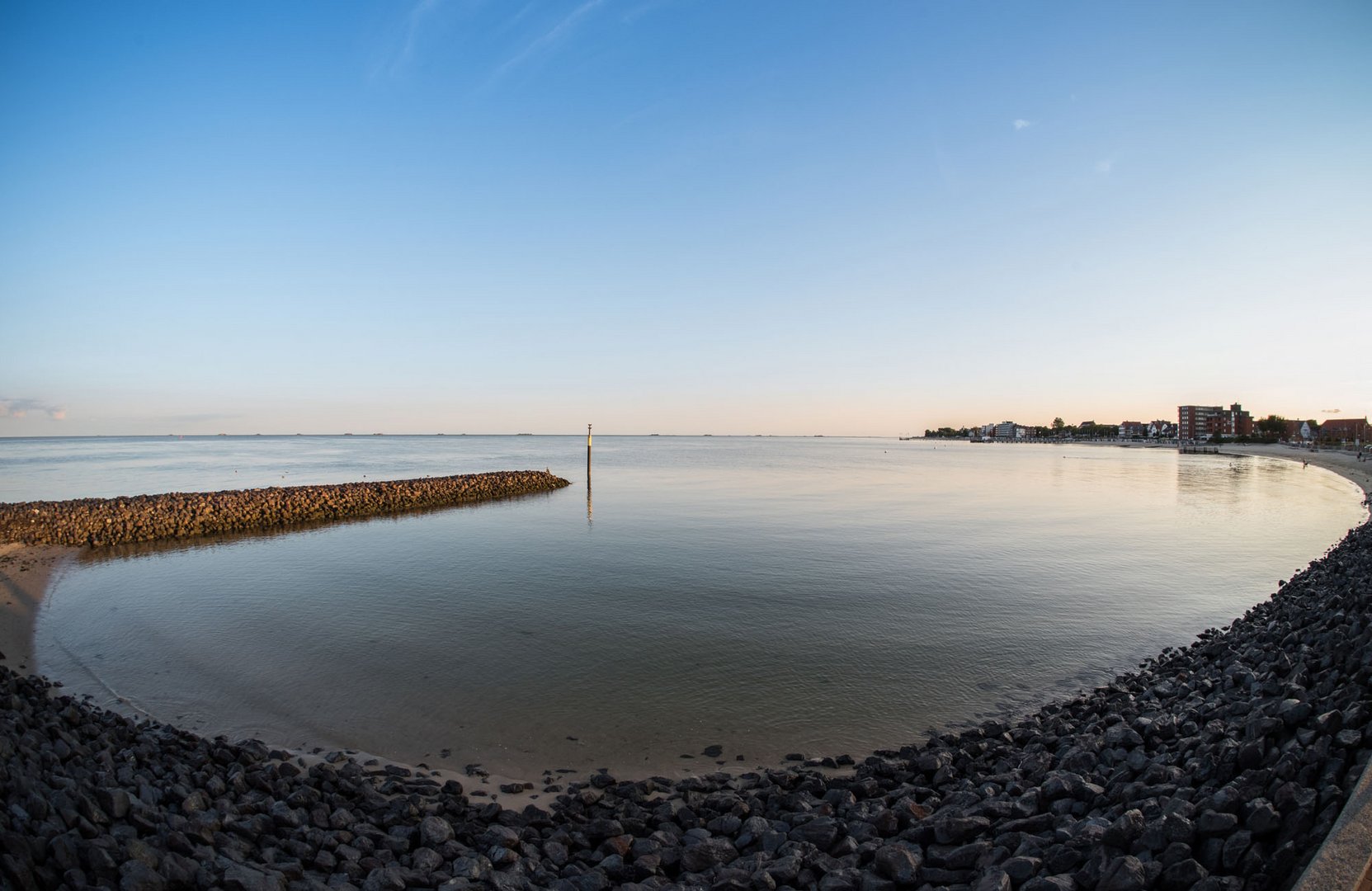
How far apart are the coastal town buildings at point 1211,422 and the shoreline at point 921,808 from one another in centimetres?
19274

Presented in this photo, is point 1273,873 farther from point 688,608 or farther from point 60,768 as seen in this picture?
point 688,608

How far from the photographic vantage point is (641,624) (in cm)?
1217

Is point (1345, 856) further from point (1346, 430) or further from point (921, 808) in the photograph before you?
point (1346, 430)

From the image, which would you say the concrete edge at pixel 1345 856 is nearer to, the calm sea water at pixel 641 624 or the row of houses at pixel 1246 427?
the calm sea water at pixel 641 624

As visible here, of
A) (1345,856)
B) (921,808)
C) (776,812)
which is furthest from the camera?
(776,812)

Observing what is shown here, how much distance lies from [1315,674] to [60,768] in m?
12.1

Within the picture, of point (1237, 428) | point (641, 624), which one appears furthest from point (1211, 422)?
point (641, 624)

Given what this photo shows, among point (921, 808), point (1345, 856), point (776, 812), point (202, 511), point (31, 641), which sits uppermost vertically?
point (1345, 856)

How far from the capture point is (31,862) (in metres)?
3.80

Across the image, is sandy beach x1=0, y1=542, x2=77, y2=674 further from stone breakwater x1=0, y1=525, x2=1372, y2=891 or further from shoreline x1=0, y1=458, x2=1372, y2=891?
stone breakwater x1=0, y1=525, x2=1372, y2=891

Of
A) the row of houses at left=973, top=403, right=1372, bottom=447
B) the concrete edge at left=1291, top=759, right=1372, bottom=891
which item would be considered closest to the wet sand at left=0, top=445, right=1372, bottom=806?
the concrete edge at left=1291, top=759, right=1372, bottom=891

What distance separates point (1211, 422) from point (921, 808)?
684 ft

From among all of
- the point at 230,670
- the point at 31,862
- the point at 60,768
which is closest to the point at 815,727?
the point at 31,862

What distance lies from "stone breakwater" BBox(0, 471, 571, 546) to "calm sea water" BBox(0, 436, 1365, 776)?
2.41 m
